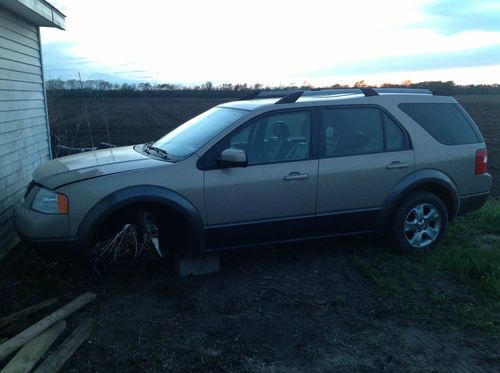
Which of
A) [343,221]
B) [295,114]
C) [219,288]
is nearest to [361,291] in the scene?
[343,221]

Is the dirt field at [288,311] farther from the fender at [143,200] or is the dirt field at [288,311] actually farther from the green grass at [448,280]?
the fender at [143,200]

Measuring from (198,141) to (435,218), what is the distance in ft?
9.44

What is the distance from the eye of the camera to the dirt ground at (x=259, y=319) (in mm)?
3695

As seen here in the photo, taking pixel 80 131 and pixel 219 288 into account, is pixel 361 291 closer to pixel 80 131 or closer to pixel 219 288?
pixel 219 288

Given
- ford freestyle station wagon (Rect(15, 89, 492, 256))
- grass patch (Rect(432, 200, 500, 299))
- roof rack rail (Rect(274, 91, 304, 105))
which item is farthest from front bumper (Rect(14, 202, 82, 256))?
grass patch (Rect(432, 200, 500, 299))

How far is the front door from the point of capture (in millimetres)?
4965

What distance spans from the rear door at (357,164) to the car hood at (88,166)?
174cm

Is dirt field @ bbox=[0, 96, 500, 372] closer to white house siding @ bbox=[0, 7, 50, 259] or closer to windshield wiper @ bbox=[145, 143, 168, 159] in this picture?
white house siding @ bbox=[0, 7, 50, 259]

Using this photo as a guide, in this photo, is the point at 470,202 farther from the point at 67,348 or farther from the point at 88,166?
the point at 67,348

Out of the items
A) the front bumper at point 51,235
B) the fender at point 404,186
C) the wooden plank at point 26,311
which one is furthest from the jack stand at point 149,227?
the fender at point 404,186

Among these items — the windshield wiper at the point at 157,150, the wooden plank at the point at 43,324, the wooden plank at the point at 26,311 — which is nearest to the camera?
the wooden plank at the point at 43,324

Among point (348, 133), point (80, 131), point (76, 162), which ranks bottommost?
point (80, 131)

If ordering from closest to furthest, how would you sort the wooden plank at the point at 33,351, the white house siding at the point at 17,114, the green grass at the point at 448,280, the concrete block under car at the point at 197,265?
the wooden plank at the point at 33,351 < the green grass at the point at 448,280 < the concrete block under car at the point at 197,265 < the white house siding at the point at 17,114

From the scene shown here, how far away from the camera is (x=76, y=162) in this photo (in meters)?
5.36
